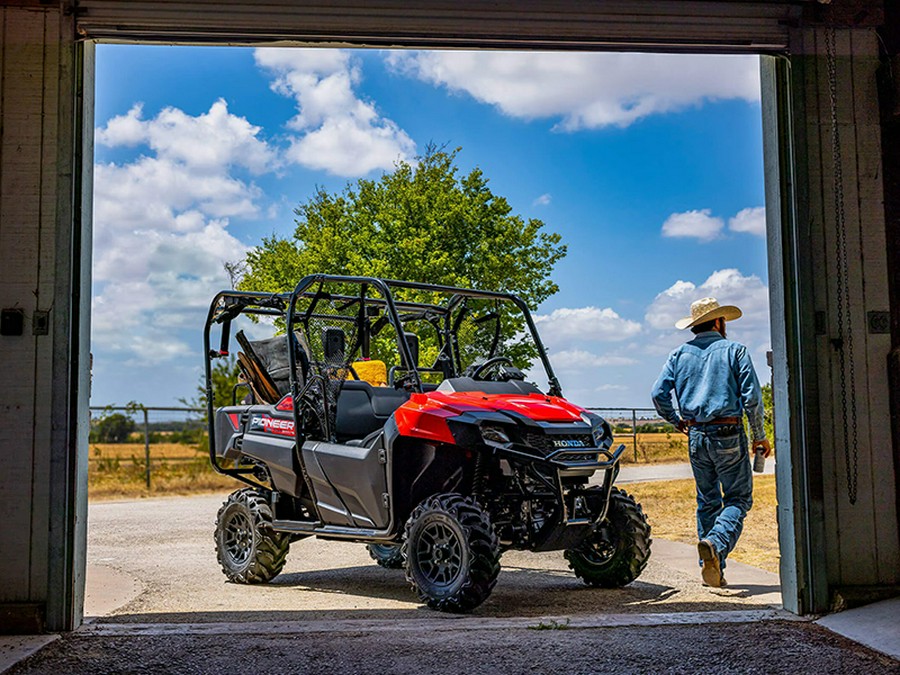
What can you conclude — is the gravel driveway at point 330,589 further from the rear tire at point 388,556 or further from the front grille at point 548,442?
the front grille at point 548,442

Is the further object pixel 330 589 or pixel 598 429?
pixel 330 589

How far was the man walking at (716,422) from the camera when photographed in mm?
8234

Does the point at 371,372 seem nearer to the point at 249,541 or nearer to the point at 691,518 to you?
the point at 249,541

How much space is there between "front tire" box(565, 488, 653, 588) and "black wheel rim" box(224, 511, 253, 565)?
258cm

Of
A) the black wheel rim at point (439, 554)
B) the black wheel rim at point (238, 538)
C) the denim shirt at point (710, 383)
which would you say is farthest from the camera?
the black wheel rim at point (238, 538)

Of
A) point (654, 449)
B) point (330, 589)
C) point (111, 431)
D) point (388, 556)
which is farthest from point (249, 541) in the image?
point (654, 449)

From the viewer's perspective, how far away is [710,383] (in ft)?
27.4

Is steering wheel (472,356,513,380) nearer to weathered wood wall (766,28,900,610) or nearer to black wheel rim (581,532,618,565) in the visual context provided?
black wheel rim (581,532,618,565)

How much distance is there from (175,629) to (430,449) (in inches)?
89.6

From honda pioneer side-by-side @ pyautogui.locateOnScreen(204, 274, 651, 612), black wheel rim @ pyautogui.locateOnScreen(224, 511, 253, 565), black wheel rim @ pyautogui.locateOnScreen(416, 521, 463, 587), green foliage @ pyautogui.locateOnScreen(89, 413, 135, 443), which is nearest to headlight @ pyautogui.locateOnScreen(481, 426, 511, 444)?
honda pioneer side-by-side @ pyautogui.locateOnScreen(204, 274, 651, 612)

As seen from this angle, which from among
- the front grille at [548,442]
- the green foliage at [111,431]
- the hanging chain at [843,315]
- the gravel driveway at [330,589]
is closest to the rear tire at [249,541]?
the gravel driveway at [330,589]

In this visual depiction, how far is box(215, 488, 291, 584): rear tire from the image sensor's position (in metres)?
9.08

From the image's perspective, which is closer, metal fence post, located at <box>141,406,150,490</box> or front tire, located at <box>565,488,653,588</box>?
front tire, located at <box>565,488,653,588</box>

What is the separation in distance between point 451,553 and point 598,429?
1.47 meters
